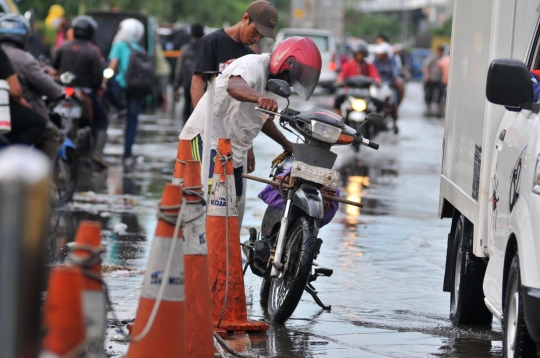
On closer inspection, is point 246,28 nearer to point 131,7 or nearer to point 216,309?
point 216,309

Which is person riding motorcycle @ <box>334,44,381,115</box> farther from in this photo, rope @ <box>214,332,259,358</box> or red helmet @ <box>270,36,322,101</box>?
rope @ <box>214,332,259,358</box>

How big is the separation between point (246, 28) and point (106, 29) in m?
19.0

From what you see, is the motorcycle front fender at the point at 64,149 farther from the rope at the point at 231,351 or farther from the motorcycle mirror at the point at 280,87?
the rope at the point at 231,351

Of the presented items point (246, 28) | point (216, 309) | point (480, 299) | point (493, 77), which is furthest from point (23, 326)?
point (246, 28)

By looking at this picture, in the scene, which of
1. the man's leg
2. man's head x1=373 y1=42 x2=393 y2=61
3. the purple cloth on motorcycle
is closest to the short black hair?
the man's leg

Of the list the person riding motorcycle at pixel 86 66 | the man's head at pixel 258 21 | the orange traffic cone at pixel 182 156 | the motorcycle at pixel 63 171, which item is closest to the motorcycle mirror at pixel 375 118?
the man's head at pixel 258 21

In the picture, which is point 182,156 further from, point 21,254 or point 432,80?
point 432,80

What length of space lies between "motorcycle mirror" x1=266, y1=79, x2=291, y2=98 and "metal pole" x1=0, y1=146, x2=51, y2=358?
142 inches

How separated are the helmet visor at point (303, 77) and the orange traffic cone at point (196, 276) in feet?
5.50

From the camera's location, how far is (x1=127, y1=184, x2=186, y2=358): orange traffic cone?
4.36 m

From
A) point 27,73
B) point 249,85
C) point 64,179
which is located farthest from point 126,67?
point 249,85

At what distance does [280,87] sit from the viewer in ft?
20.4

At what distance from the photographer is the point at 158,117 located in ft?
84.0

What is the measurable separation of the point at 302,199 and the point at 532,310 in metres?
2.25
